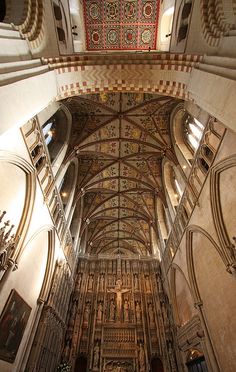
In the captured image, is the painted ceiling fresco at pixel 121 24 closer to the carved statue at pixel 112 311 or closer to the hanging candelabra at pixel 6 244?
the hanging candelabra at pixel 6 244

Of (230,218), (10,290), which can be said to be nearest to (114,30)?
(230,218)

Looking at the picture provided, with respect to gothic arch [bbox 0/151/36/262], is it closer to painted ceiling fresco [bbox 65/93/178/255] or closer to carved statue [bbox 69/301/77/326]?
painted ceiling fresco [bbox 65/93/178/255]

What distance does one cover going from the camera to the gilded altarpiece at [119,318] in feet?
38.4

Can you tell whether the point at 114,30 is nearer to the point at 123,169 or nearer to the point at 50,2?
the point at 50,2

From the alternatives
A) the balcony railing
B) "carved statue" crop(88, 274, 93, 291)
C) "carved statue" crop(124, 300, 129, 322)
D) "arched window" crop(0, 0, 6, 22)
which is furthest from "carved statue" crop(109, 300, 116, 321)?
"arched window" crop(0, 0, 6, 22)

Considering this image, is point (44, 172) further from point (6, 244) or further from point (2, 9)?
point (2, 9)

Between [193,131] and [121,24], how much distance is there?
600 cm

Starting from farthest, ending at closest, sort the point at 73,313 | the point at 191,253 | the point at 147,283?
the point at 147,283
the point at 73,313
the point at 191,253

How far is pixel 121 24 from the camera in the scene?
8.39 m

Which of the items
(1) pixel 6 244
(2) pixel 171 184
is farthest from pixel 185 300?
(1) pixel 6 244

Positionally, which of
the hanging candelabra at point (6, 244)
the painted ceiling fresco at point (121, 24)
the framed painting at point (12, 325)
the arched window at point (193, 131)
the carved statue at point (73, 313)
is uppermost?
the painted ceiling fresco at point (121, 24)

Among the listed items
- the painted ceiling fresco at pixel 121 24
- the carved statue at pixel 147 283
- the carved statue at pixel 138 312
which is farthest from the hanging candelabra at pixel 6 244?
the carved statue at pixel 147 283

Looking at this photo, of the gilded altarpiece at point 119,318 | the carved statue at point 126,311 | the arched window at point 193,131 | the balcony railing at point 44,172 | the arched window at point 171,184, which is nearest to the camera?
the balcony railing at point 44,172

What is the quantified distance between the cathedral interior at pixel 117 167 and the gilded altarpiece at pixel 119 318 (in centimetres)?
8
